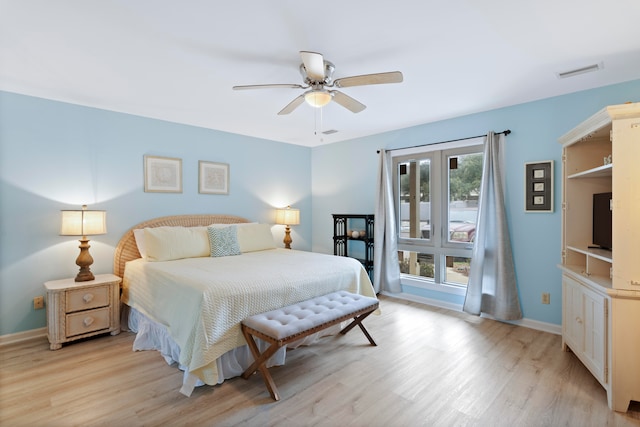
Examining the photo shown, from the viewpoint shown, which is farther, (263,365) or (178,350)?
(178,350)

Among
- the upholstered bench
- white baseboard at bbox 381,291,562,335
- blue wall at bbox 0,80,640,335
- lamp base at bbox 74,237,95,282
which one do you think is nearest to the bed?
the upholstered bench

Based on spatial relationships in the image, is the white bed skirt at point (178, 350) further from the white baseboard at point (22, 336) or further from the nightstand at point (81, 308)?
the white baseboard at point (22, 336)

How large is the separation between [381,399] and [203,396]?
120cm

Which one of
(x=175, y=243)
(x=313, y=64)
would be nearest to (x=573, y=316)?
(x=313, y=64)

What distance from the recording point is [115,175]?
11.5ft

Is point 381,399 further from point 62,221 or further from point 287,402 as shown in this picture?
→ point 62,221

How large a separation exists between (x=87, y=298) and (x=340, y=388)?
99.0 inches

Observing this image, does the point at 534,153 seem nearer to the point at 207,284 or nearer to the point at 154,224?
the point at 207,284

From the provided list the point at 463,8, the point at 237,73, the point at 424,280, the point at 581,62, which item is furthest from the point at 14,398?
the point at 581,62

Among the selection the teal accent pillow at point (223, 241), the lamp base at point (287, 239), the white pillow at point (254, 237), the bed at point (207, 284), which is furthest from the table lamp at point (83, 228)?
the lamp base at point (287, 239)

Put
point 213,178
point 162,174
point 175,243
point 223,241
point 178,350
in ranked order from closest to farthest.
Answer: point 178,350
point 175,243
point 223,241
point 162,174
point 213,178

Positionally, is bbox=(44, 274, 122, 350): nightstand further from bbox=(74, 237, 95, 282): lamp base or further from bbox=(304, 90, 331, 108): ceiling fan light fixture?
bbox=(304, 90, 331, 108): ceiling fan light fixture

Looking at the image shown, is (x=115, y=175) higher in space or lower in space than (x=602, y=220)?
higher

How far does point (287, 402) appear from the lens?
80.7 inches
